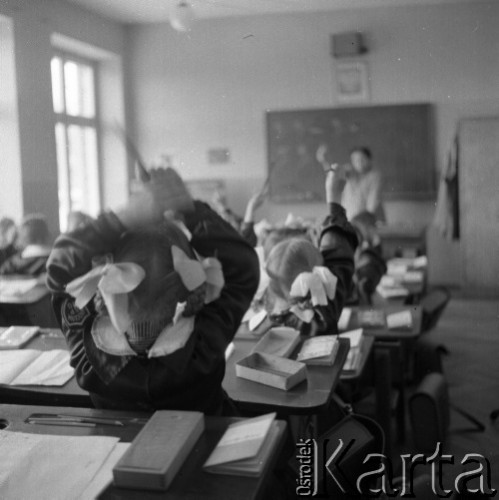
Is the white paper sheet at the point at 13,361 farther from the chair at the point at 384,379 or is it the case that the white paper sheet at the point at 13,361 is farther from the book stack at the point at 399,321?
the book stack at the point at 399,321

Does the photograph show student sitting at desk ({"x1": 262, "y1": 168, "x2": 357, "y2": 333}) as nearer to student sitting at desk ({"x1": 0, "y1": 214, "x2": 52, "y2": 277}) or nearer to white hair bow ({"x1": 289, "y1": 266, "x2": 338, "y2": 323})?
white hair bow ({"x1": 289, "y1": 266, "x2": 338, "y2": 323})

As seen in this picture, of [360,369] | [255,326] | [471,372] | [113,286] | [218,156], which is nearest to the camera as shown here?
[113,286]

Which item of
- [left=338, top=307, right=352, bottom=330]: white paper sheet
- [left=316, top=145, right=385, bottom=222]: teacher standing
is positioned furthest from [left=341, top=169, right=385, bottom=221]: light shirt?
[left=338, top=307, right=352, bottom=330]: white paper sheet

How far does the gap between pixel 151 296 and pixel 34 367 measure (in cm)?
50

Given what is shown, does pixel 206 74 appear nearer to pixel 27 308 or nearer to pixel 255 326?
pixel 255 326

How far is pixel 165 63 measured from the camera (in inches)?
44.9

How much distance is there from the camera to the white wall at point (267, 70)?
1.04 meters

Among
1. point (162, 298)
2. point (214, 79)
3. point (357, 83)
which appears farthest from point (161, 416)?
point (357, 83)

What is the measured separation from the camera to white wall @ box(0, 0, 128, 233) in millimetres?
1104

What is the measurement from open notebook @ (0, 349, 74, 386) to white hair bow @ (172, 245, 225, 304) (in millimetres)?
423

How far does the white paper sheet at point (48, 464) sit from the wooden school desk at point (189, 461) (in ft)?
0.07

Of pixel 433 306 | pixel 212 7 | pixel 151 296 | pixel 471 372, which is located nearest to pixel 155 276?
pixel 151 296

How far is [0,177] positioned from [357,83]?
29.7 inches

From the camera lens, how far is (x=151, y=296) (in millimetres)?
856
